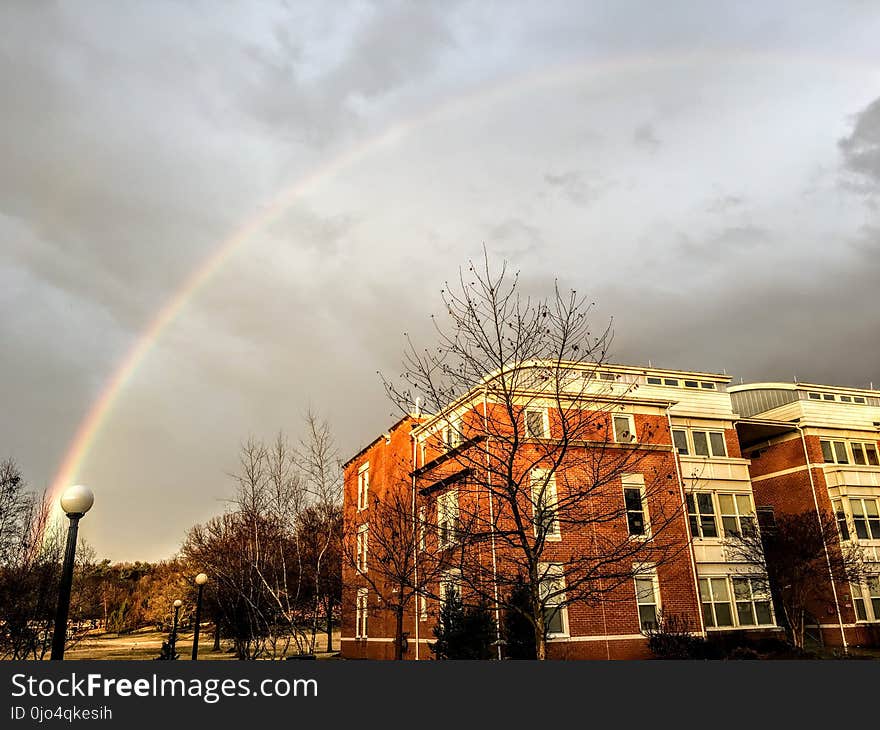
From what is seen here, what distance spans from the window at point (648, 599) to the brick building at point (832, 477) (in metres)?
9.94

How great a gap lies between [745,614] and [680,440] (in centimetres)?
786

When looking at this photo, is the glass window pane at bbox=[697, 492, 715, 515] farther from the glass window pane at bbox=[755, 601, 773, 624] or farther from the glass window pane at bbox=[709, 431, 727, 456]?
the glass window pane at bbox=[755, 601, 773, 624]

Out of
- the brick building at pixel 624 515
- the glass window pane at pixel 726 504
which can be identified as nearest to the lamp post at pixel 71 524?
the brick building at pixel 624 515

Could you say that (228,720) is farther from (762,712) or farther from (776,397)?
(776,397)

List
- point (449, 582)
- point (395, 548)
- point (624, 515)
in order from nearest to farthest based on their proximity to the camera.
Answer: point (449, 582)
point (395, 548)
point (624, 515)

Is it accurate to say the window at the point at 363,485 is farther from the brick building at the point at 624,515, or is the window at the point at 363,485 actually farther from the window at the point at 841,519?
the window at the point at 841,519

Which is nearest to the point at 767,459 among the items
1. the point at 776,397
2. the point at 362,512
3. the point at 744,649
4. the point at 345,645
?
the point at 776,397

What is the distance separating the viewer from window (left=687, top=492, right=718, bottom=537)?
29.3 m

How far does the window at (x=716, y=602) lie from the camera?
90.3 ft

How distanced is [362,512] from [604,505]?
622 inches

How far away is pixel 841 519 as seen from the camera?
108 feet

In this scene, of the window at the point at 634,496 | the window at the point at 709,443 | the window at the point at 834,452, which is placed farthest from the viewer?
the window at the point at 834,452

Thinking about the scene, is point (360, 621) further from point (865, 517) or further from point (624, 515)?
point (865, 517)

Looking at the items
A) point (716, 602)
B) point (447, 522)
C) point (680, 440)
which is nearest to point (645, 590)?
point (716, 602)
